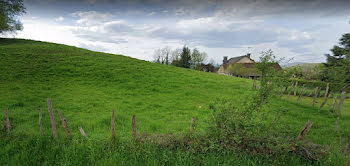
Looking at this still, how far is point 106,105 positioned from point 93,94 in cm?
331

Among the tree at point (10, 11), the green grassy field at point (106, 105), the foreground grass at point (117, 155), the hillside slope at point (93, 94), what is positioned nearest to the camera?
the foreground grass at point (117, 155)

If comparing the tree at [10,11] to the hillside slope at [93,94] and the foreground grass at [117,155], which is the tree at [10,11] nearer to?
the hillside slope at [93,94]

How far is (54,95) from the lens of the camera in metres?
12.0

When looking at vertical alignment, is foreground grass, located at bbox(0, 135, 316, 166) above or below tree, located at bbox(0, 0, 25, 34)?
below

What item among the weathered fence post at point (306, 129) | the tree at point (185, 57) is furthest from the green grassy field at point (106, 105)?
the tree at point (185, 57)

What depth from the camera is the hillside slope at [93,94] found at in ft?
23.8

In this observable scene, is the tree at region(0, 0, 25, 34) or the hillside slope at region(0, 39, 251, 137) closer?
the hillside slope at region(0, 39, 251, 137)

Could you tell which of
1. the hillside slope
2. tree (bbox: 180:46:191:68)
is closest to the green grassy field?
the hillside slope

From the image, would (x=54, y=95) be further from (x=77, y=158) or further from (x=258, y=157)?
(x=258, y=157)

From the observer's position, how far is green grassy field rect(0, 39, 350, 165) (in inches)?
165

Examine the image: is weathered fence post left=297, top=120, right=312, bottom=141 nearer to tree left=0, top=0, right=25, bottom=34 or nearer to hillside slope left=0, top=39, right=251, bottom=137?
hillside slope left=0, top=39, right=251, bottom=137

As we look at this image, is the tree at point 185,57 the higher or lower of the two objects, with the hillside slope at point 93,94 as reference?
higher

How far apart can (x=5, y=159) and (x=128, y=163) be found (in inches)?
116

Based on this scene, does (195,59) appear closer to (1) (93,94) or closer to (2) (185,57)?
(2) (185,57)
